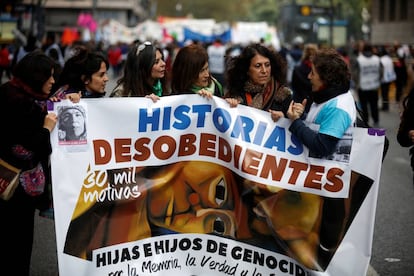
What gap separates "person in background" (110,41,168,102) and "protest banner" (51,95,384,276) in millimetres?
655

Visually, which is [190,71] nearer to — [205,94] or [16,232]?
[205,94]

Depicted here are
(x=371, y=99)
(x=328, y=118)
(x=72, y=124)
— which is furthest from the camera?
(x=371, y=99)

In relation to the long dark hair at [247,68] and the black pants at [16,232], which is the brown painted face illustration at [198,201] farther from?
the long dark hair at [247,68]

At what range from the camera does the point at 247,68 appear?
599 cm

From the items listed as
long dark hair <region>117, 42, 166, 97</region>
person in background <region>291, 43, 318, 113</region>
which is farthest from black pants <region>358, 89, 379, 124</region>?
long dark hair <region>117, 42, 166, 97</region>

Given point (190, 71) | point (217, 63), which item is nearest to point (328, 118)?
point (190, 71)

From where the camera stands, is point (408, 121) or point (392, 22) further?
point (392, 22)

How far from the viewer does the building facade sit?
143ft

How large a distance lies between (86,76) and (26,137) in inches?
34.7

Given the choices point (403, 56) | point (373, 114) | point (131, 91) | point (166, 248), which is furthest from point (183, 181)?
point (403, 56)

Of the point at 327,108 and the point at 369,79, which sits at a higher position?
the point at 327,108

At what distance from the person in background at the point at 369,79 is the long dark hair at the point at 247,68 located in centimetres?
1182

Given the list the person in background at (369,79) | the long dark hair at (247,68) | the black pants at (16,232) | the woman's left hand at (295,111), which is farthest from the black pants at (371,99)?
the black pants at (16,232)

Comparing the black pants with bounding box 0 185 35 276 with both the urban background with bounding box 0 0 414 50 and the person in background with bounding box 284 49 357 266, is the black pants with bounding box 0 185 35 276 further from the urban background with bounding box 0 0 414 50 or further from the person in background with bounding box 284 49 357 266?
the urban background with bounding box 0 0 414 50
